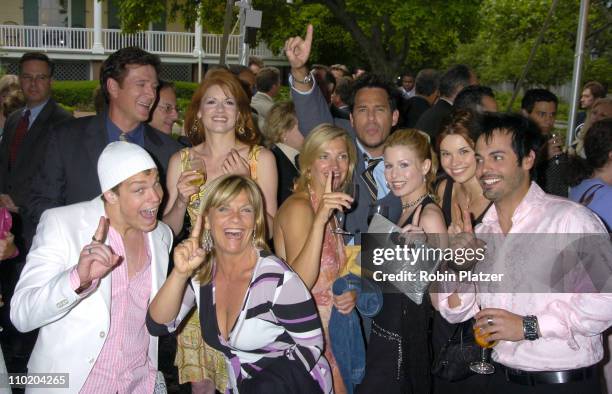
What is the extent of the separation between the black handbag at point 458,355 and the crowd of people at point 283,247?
2 centimetres

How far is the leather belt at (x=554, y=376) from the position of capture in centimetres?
293

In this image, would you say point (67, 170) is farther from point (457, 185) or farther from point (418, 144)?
point (457, 185)

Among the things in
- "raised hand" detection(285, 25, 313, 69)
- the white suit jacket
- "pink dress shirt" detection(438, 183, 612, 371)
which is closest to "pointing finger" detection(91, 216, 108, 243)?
the white suit jacket

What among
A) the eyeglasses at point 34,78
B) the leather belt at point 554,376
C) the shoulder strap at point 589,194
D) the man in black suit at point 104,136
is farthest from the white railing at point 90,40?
the leather belt at point 554,376

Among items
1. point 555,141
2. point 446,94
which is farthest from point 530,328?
point 446,94

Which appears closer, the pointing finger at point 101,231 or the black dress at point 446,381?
the pointing finger at point 101,231

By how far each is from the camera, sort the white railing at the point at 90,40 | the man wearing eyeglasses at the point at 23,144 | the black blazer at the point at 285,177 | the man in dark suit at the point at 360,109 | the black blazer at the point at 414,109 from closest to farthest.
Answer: the man in dark suit at the point at 360,109, the man wearing eyeglasses at the point at 23,144, the black blazer at the point at 285,177, the black blazer at the point at 414,109, the white railing at the point at 90,40

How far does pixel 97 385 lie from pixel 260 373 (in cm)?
77

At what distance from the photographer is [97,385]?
9.89 ft

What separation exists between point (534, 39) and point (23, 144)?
70.6 feet

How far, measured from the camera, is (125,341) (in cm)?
311

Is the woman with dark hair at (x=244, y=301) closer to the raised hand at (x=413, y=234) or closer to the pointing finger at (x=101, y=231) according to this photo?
the pointing finger at (x=101, y=231)

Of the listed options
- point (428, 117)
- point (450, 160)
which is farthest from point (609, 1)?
point (450, 160)

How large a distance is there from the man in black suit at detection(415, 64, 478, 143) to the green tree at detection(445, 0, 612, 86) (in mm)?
13045
